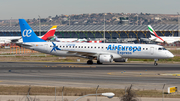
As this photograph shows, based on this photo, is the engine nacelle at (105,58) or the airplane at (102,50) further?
the airplane at (102,50)

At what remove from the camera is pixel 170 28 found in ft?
577

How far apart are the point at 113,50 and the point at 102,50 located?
2.07 m

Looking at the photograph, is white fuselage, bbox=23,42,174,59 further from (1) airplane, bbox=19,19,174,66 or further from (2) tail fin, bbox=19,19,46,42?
(2) tail fin, bbox=19,19,46,42

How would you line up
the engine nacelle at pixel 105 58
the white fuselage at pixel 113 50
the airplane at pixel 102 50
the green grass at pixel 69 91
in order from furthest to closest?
the white fuselage at pixel 113 50
the airplane at pixel 102 50
the engine nacelle at pixel 105 58
the green grass at pixel 69 91

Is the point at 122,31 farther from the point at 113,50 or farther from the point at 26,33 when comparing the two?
the point at 113,50

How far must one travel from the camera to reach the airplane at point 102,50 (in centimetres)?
4788

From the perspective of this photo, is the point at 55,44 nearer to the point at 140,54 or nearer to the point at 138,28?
the point at 140,54

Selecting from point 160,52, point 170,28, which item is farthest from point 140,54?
point 170,28

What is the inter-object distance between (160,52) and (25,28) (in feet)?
86.3

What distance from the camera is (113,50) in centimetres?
4875

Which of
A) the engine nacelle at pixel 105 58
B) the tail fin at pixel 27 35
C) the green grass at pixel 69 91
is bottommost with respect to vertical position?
the green grass at pixel 69 91

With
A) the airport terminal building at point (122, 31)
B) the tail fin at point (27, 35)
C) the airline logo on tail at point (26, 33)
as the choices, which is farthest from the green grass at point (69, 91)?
the airport terminal building at point (122, 31)

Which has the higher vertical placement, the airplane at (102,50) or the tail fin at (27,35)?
the tail fin at (27,35)

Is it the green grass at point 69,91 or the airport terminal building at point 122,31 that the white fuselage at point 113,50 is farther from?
the airport terminal building at point 122,31
